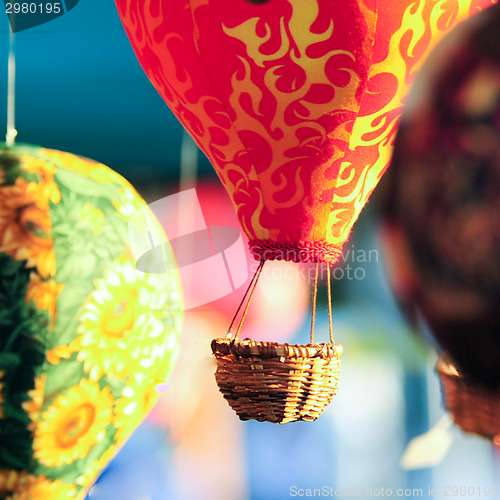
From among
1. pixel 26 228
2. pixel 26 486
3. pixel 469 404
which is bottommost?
pixel 26 486

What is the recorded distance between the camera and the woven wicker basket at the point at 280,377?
3.11 ft

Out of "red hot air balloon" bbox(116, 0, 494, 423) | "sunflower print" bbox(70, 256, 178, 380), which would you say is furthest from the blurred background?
"sunflower print" bbox(70, 256, 178, 380)

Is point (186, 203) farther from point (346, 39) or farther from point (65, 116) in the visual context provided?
point (346, 39)

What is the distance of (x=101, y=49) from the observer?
2199mm

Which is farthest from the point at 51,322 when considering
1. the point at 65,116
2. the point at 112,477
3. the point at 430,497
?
the point at 430,497

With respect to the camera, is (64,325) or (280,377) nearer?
(64,325)

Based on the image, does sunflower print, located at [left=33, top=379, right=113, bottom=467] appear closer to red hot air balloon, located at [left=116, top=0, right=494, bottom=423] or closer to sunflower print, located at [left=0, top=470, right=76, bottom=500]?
sunflower print, located at [left=0, top=470, right=76, bottom=500]

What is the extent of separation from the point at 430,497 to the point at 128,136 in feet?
4.98

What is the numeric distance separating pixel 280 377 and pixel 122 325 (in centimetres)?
26

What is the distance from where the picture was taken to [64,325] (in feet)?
2.53

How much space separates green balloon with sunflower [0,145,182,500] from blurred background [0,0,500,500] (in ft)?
4.06

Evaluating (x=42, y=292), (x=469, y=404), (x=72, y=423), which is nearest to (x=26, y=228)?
(x=42, y=292)

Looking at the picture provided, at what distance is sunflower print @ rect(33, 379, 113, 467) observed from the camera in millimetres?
770

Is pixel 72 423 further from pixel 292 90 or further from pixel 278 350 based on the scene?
pixel 292 90
